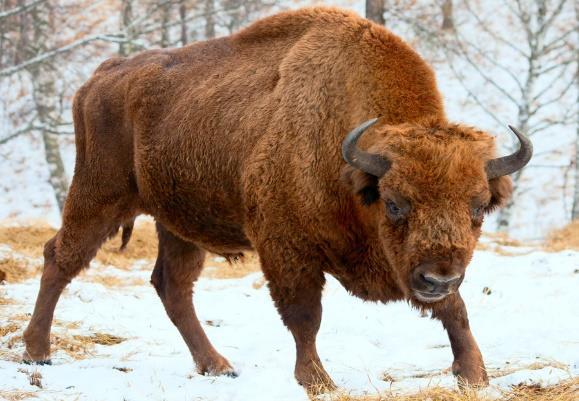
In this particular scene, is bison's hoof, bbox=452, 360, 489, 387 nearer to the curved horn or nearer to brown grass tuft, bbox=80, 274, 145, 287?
the curved horn

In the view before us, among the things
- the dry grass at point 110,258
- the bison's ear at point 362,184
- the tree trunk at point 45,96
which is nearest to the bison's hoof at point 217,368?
Answer: the bison's ear at point 362,184

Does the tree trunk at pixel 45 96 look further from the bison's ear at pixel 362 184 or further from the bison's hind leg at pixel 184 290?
the bison's ear at pixel 362 184

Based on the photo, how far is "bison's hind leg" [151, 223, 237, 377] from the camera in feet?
17.4

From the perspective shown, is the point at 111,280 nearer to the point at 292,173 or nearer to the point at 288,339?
the point at 288,339

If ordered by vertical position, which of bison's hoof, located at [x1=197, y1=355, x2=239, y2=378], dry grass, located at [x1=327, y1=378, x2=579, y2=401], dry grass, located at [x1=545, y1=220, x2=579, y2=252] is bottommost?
dry grass, located at [x1=545, y1=220, x2=579, y2=252]

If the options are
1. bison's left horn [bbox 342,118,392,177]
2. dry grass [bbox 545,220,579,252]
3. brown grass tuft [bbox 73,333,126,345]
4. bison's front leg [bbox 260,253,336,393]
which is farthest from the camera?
dry grass [bbox 545,220,579,252]

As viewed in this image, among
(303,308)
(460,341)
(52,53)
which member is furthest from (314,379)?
(52,53)

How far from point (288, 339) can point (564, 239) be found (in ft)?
18.8

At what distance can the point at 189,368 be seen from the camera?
5.33 meters

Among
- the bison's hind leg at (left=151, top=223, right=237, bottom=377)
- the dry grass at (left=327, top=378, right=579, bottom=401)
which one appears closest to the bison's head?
the dry grass at (left=327, top=378, right=579, bottom=401)

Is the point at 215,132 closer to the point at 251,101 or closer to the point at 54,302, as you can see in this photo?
the point at 251,101

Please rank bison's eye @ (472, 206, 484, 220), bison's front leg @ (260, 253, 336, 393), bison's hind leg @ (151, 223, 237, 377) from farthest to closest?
bison's hind leg @ (151, 223, 237, 377) < bison's front leg @ (260, 253, 336, 393) < bison's eye @ (472, 206, 484, 220)

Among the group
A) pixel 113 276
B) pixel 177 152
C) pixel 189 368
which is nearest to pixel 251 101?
pixel 177 152

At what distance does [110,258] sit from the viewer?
30.7 ft
